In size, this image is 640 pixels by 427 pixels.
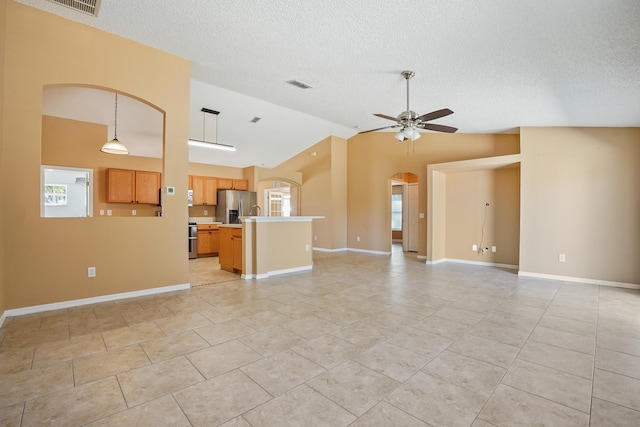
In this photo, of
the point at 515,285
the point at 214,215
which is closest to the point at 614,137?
the point at 515,285

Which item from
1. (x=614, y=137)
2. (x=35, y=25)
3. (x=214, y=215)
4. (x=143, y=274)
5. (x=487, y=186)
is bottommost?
(x=143, y=274)

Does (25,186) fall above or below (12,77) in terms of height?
below

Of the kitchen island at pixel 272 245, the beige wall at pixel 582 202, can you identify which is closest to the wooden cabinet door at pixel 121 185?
the kitchen island at pixel 272 245

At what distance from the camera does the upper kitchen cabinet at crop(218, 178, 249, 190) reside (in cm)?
834

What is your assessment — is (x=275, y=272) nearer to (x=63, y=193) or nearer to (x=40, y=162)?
(x=40, y=162)

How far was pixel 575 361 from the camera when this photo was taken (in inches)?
88.4

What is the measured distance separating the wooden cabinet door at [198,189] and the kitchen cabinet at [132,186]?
885 millimetres

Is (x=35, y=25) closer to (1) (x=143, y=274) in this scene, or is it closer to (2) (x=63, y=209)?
→ (1) (x=143, y=274)

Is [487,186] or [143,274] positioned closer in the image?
[143,274]

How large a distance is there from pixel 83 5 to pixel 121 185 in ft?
13.7

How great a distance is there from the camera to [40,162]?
317 centimetres

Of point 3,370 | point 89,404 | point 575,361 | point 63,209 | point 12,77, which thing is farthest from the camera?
point 63,209

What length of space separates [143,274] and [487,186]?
6.69 meters

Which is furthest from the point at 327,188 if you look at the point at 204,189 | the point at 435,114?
the point at 435,114
